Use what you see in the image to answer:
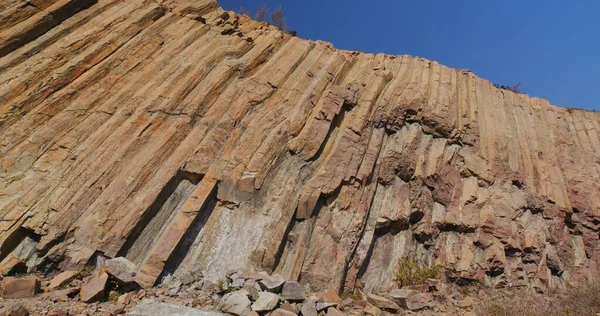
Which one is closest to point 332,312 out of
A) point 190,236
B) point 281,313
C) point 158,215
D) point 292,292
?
point 292,292

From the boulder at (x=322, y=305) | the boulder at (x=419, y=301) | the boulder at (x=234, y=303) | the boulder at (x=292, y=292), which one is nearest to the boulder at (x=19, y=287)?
the boulder at (x=234, y=303)

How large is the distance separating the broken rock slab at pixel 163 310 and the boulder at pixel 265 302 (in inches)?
29.2

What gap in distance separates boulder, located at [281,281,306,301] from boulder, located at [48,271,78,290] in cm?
459

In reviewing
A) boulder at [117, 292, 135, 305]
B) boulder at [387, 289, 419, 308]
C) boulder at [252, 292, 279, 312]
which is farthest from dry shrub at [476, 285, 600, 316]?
boulder at [117, 292, 135, 305]

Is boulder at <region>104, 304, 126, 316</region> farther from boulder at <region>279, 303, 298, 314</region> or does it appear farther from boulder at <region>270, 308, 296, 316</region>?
boulder at <region>279, 303, 298, 314</region>

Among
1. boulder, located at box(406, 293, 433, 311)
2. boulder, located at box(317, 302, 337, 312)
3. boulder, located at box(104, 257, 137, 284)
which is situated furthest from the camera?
boulder, located at box(406, 293, 433, 311)

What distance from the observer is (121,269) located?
27.5 ft

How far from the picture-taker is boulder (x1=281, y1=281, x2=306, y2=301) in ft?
29.2

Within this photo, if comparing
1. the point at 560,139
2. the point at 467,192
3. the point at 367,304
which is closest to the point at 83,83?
the point at 367,304

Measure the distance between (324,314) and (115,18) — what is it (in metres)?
11.5

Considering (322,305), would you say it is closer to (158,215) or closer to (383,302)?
(383,302)

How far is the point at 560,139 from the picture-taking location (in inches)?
729

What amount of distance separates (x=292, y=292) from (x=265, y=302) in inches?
41.2

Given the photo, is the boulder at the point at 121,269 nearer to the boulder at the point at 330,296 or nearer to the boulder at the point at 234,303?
the boulder at the point at 234,303
